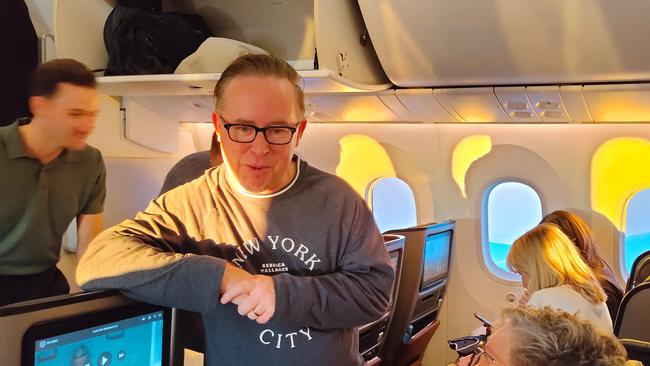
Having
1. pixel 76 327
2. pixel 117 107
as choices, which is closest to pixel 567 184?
pixel 117 107

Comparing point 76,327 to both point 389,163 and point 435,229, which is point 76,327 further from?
point 389,163

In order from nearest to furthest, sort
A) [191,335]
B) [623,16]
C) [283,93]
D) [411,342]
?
[283,93] < [191,335] < [623,16] < [411,342]

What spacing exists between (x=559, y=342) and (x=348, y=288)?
55cm

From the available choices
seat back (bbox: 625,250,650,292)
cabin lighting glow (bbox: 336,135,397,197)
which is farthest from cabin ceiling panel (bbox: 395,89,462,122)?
seat back (bbox: 625,250,650,292)

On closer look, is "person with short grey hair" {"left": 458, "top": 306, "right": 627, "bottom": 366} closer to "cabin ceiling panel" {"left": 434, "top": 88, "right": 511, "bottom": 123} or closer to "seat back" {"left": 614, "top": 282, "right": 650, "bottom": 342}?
"seat back" {"left": 614, "top": 282, "right": 650, "bottom": 342}

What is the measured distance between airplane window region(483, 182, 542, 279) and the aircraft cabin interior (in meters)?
0.01

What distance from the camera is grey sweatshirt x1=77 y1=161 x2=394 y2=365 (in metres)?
1.50

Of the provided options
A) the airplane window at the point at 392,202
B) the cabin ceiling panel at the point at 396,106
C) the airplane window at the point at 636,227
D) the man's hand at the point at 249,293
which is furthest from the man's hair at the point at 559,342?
the airplane window at the point at 392,202

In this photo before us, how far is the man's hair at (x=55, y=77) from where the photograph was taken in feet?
7.77

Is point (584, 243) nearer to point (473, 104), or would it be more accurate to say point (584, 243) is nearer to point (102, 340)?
point (473, 104)

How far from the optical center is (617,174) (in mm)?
4578

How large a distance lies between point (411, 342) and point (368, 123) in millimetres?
1955

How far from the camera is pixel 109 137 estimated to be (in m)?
4.63

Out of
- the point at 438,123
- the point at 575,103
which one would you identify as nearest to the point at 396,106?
the point at 438,123
